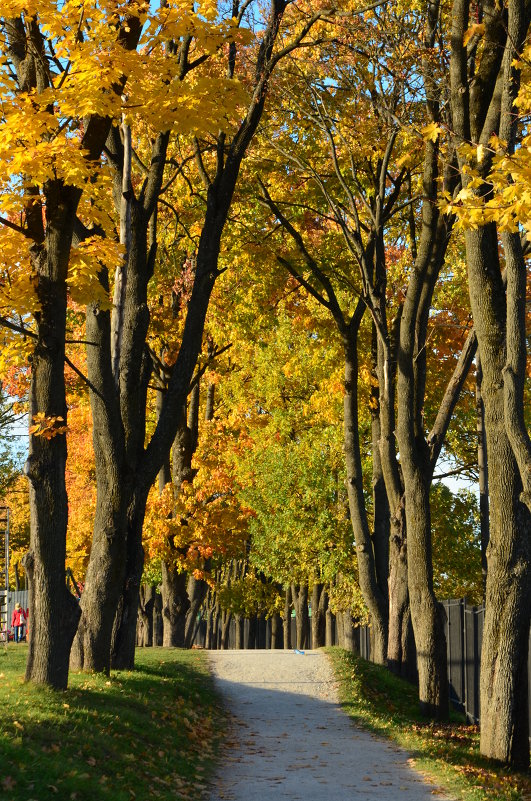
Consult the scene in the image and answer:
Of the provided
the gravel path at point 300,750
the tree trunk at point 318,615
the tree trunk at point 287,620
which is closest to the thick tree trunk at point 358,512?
the gravel path at point 300,750

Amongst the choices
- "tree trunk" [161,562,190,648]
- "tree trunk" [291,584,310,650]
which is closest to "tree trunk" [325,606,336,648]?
"tree trunk" [291,584,310,650]

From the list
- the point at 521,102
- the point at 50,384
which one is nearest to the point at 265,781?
the point at 50,384

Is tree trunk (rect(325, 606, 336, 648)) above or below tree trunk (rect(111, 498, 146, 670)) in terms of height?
below

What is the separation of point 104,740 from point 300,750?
360 centimetres

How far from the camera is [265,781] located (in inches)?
377

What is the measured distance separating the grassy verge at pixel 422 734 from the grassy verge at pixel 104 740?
2332mm

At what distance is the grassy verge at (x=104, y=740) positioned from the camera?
6965 millimetres

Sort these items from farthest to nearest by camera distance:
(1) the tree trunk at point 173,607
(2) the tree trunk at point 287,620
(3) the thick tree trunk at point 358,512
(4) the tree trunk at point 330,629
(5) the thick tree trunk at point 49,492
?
(2) the tree trunk at point 287,620, (4) the tree trunk at point 330,629, (1) the tree trunk at point 173,607, (3) the thick tree trunk at point 358,512, (5) the thick tree trunk at point 49,492

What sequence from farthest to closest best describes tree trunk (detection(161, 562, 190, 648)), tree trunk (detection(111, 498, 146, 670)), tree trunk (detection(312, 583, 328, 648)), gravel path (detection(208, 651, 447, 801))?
1. tree trunk (detection(312, 583, 328, 648))
2. tree trunk (detection(161, 562, 190, 648))
3. tree trunk (detection(111, 498, 146, 670))
4. gravel path (detection(208, 651, 447, 801))

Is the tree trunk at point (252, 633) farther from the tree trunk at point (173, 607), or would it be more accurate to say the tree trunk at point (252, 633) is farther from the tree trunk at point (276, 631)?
the tree trunk at point (173, 607)

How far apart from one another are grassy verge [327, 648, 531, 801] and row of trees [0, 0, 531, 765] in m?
0.49

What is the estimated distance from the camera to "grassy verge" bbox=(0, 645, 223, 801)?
6965 mm

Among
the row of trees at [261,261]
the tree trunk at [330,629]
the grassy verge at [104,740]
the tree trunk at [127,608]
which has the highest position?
the row of trees at [261,261]

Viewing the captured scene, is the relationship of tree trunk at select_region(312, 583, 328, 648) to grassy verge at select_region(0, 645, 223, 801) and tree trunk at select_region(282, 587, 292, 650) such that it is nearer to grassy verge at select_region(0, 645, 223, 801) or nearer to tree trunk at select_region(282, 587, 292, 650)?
tree trunk at select_region(282, 587, 292, 650)
